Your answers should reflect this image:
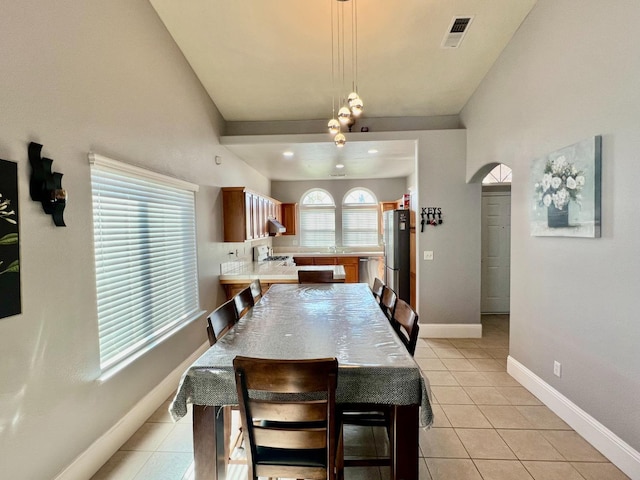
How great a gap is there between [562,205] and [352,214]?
567 cm

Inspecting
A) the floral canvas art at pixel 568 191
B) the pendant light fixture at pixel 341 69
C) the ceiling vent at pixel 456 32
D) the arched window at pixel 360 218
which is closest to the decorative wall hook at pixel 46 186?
the pendant light fixture at pixel 341 69

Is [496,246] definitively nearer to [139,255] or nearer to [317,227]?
[317,227]

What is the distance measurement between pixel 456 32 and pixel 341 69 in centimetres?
119

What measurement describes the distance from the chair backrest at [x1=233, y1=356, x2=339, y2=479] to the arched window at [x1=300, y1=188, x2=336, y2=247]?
664 centimetres

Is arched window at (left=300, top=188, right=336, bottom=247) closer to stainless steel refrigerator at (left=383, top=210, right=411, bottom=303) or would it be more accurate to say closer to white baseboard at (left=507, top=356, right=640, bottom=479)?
stainless steel refrigerator at (left=383, top=210, right=411, bottom=303)

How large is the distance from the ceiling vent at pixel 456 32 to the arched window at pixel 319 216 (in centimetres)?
498

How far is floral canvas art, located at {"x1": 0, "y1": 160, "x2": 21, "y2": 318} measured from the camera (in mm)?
1410

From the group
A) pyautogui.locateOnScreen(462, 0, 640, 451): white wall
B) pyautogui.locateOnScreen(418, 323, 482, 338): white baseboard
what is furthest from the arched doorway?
pyautogui.locateOnScreen(462, 0, 640, 451): white wall

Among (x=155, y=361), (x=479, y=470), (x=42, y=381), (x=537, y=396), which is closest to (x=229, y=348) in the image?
(x=42, y=381)

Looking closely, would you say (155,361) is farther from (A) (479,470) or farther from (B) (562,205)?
(B) (562,205)

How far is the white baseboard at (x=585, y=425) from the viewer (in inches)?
72.2

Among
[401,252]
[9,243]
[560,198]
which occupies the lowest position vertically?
[401,252]

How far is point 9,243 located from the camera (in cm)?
144

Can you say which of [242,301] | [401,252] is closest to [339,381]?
[242,301]
